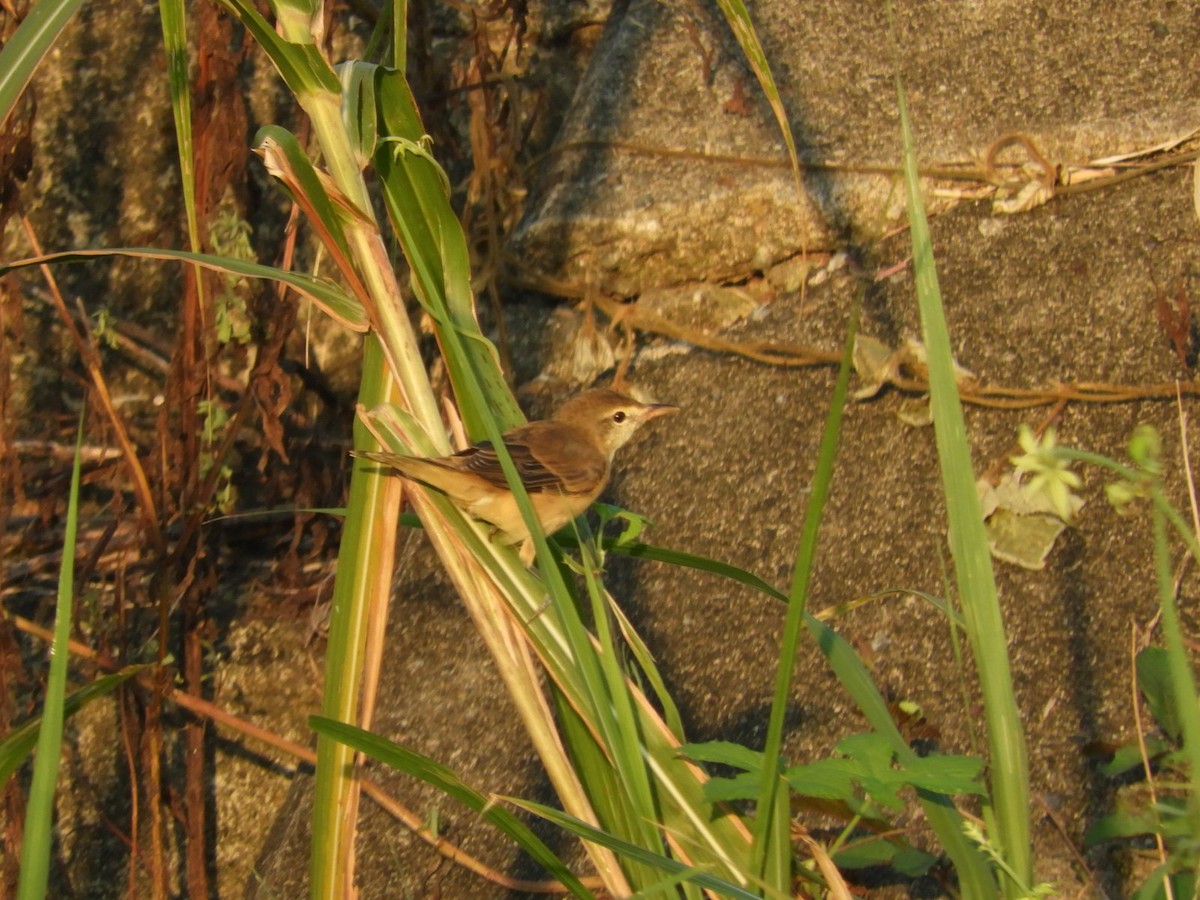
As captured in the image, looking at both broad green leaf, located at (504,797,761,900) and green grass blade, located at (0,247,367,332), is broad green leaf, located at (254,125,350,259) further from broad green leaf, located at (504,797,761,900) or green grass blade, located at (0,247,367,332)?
broad green leaf, located at (504,797,761,900)

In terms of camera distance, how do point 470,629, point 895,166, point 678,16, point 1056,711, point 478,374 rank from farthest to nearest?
point 678,16
point 895,166
point 470,629
point 1056,711
point 478,374

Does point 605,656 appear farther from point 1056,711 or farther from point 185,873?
point 185,873

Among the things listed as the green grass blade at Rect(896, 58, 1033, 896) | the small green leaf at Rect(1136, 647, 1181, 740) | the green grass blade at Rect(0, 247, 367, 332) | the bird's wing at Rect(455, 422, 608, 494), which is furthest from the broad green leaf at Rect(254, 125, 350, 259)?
the small green leaf at Rect(1136, 647, 1181, 740)

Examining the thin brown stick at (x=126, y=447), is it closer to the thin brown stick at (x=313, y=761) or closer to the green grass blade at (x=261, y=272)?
the thin brown stick at (x=313, y=761)

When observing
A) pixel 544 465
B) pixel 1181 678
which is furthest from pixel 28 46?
pixel 544 465

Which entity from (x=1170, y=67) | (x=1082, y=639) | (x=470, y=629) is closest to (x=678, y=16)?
(x=1170, y=67)

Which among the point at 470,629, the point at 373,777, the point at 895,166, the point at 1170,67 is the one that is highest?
the point at 1170,67

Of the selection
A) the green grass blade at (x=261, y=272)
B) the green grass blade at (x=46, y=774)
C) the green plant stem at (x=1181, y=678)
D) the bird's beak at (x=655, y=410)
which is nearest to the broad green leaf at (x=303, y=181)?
the green grass blade at (x=261, y=272)
